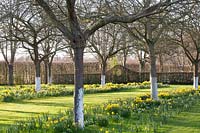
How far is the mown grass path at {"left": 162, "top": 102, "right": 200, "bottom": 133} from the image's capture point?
833cm

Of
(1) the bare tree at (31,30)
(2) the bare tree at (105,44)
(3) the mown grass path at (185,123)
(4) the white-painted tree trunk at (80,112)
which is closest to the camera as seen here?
(4) the white-painted tree trunk at (80,112)

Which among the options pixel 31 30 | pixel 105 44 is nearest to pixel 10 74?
pixel 105 44

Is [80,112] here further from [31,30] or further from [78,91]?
[31,30]

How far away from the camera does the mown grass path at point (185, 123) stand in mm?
8328

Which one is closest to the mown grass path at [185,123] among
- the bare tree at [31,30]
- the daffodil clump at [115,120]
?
the daffodil clump at [115,120]

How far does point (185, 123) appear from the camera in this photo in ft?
30.4

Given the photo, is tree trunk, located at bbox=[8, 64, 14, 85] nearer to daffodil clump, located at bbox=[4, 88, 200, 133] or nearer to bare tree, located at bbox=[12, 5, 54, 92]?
bare tree, located at bbox=[12, 5, 54, 92]

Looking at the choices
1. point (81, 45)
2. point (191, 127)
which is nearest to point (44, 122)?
point (81, 45)

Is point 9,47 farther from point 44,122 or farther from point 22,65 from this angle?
point 44,122

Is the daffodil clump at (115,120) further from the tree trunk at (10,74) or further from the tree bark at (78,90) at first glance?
the tree trunk at (10,74)

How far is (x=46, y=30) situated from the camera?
74.1 ft

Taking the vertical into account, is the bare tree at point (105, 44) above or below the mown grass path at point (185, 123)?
above

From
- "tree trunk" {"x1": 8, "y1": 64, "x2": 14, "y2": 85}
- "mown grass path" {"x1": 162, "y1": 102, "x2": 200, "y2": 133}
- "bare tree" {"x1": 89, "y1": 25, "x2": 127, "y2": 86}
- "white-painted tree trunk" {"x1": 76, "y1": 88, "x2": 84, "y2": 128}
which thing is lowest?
"mown grass path" {"x1": 162, "y1": 102, "x2": 200, "y2": 133}

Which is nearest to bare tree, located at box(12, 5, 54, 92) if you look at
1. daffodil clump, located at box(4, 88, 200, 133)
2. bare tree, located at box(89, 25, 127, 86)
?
bare tree, located at box(89, 25, 127, 86)
